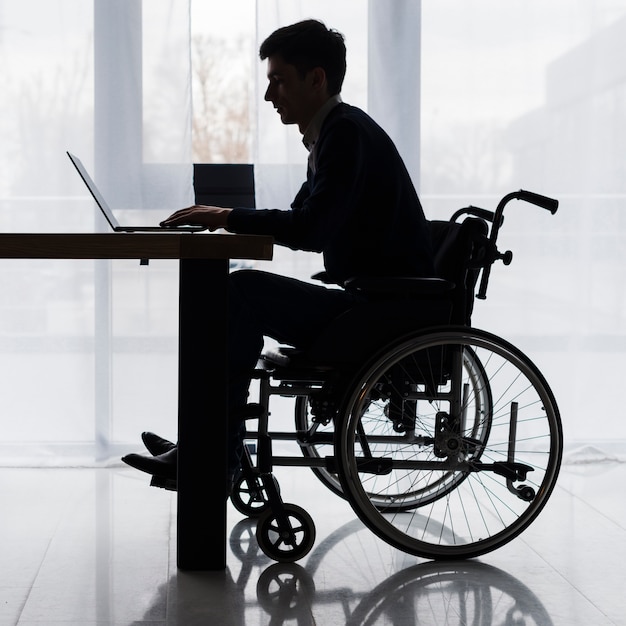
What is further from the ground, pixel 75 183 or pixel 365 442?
pixel 75 183

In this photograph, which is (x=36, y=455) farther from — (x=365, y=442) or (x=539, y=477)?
(x=539, y=477)

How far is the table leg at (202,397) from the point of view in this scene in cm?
179

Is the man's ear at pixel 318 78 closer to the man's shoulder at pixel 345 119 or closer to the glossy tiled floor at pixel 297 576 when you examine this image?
the man's shoulder at pixel 345 119

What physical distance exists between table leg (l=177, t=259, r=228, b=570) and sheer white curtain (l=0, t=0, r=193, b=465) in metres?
1.18

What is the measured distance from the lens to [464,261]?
6.55ft

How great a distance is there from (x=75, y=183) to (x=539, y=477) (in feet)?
5.88

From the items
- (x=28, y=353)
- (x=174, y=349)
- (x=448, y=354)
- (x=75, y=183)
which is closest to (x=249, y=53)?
(x=75, y=183)

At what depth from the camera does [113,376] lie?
2.98 meters

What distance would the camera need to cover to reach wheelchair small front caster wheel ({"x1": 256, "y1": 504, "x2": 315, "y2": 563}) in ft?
6.29

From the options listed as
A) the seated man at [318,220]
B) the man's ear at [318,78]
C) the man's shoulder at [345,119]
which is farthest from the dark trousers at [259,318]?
the man's ear at [318,78]

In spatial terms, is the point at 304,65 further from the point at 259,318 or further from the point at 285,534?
Result: the point at 285,534

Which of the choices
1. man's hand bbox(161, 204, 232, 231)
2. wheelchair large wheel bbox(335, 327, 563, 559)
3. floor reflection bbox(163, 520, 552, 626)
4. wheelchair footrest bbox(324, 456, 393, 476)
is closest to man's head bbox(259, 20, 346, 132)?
man's hand bbox(161, 204, 232, 231)

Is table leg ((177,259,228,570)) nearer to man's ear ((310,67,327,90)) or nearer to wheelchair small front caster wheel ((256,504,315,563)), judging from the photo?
wheelchair small front caster wheel ((256,504,315,563))

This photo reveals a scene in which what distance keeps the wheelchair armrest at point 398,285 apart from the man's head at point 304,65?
433mm
